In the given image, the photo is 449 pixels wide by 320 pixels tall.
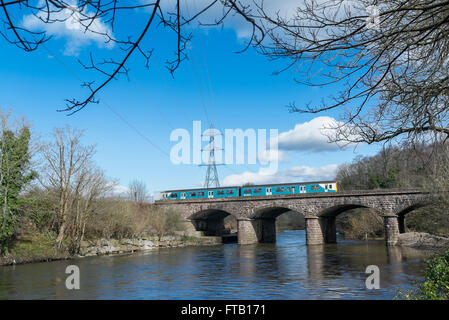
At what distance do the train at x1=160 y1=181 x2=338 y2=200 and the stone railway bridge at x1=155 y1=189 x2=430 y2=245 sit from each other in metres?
1.17

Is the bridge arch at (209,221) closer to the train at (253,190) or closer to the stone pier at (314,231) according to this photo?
the train at (253,190)

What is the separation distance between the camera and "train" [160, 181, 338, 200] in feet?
129

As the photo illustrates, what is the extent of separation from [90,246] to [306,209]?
20.9 meters

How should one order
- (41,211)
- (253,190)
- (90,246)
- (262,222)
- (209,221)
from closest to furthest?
(41,211) < (90,246) < (253,190) < (262,222) < (209,221)

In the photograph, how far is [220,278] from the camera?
18312 mm

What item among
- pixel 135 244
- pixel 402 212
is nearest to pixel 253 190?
pixel 135 244

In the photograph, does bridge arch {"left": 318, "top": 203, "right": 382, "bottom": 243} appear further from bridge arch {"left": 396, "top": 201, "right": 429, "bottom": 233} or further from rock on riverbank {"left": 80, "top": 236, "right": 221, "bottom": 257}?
rock on riverbank {"left": 80, "top": 236, "right": 221, "bottom": 257}

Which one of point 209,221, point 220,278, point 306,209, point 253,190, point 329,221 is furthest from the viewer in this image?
point 209,221

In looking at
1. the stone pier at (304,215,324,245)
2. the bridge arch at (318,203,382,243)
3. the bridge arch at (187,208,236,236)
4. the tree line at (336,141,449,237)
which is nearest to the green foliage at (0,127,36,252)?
the tree line at (336,141,449,237)

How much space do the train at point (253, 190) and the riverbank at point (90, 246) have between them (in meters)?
5.32

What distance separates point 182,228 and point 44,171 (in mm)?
18750

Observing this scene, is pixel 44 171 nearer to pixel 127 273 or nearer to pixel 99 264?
pixel 99 264

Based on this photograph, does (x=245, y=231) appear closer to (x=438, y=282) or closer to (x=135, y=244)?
(x=135, y=244)
